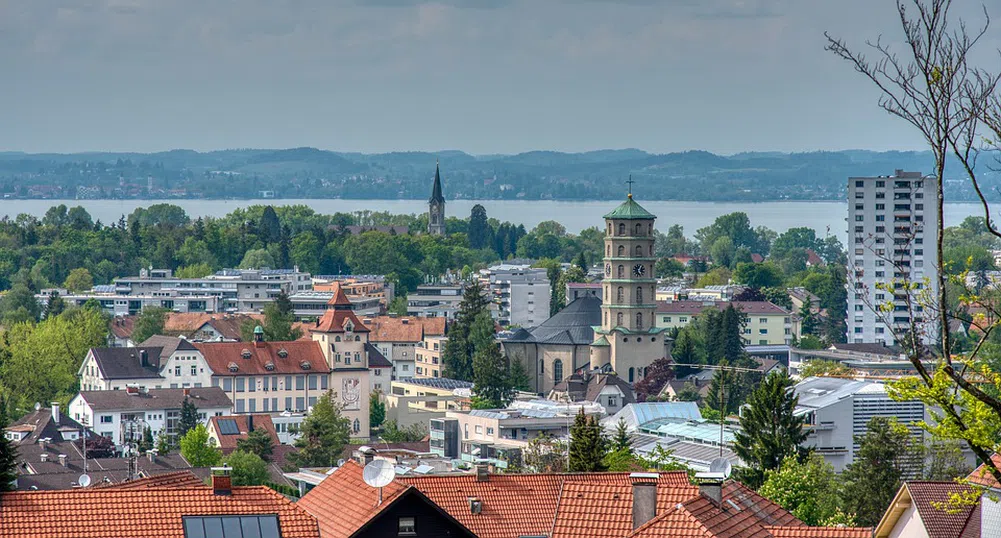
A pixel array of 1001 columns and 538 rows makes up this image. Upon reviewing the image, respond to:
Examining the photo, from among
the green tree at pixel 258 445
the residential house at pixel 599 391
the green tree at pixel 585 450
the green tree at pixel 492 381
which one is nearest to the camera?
the green tree at pixel 585 450

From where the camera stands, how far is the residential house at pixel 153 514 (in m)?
18.9

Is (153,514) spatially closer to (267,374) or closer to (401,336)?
(267,374)

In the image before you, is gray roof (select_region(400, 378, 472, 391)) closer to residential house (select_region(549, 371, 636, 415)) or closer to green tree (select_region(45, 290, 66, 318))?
residential house (select_region(549, 371, 636, 415))

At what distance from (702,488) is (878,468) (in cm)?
2356

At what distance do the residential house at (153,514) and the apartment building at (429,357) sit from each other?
87.1 meters

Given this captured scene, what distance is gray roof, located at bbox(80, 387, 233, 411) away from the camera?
78062mm

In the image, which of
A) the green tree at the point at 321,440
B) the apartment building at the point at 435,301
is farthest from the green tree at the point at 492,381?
the apartment building at the point at 435,301

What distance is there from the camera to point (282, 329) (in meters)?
109

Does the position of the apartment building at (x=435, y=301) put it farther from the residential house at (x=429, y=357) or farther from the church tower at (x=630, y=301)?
the church tower at (x=630, y=301)

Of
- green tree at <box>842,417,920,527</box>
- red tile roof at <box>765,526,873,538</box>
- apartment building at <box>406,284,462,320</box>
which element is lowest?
apartment building at <box>406,284,462,320</box>

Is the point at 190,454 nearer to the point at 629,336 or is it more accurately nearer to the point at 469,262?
the point at 629,336

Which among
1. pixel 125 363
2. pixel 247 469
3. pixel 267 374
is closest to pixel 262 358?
pixel 267 374

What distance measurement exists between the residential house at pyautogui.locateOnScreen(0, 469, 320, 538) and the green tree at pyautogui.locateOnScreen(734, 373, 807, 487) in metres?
27.5

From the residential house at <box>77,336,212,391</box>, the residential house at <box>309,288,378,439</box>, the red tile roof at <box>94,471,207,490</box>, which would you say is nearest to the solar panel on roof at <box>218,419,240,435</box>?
the residential house at <box>309,288,378,439</box>
